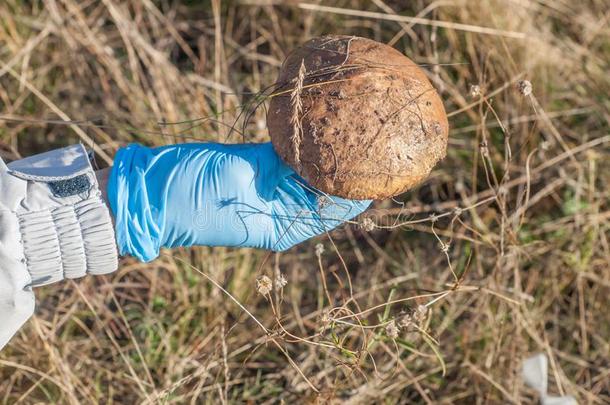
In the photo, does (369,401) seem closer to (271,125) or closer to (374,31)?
(271,125)

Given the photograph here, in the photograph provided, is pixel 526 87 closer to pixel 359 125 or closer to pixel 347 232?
pixel 359 125

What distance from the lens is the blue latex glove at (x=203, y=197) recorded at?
2.02 meters

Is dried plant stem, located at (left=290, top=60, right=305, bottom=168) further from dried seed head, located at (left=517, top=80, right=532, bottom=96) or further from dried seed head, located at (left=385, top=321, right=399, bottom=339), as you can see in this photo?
dried seed head, located at (left=517, top=80, right=532, bottom=96)

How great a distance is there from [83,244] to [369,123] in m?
0.92

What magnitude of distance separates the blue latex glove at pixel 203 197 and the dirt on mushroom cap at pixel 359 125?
0.17 m

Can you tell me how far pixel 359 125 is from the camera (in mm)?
1812

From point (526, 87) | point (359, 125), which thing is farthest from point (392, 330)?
point (526, 87)

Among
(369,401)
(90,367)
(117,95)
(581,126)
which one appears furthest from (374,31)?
(90,367)

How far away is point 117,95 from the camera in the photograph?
3393 millimetres

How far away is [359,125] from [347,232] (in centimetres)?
137

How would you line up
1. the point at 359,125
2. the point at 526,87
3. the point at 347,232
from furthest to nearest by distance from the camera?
the point at 347,232, the point at 526,87, the point at 359,125

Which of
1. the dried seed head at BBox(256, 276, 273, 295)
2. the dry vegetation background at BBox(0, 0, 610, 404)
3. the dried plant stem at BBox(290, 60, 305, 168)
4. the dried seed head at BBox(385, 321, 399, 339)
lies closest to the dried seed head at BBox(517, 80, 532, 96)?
the dry vegetation background at BBox(0, 0, 610, 404)

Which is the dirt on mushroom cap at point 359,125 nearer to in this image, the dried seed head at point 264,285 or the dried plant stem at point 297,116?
the dried plant stem at point 297,116

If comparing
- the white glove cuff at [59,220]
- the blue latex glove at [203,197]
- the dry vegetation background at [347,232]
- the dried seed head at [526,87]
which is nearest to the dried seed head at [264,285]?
the blue latex glove at [203,197]
